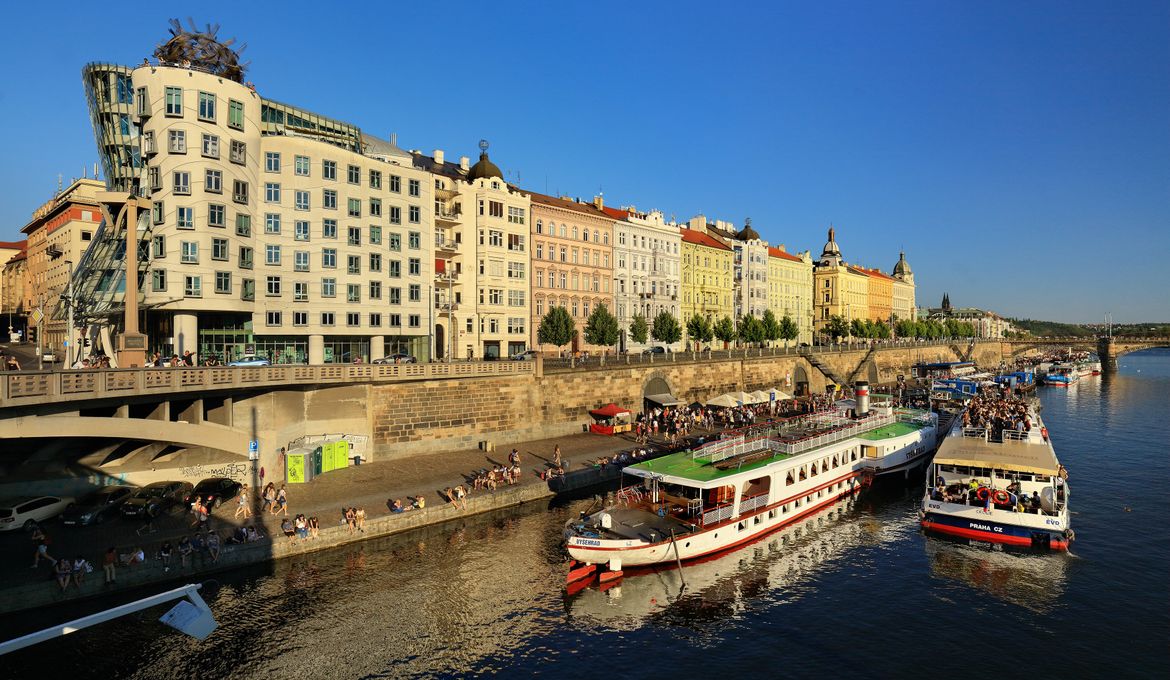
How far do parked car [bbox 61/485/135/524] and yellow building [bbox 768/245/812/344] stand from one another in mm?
105395

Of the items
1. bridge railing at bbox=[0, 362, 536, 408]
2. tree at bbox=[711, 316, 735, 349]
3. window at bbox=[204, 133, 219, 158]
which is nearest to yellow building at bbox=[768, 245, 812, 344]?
tree at bbox=[711, 316, 735, 349]

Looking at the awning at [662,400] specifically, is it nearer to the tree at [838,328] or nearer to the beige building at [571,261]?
the beige building at [571,261]

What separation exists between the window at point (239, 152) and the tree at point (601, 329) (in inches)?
1562

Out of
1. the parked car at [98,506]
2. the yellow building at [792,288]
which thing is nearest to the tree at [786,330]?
the yellow building at [792,288]

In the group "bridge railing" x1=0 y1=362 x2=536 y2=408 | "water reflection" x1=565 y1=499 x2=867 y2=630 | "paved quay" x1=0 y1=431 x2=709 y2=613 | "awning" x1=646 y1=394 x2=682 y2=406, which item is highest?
"bridge railing" x1=0 y1=362 x2=536 y2=408

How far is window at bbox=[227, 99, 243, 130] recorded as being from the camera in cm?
4738

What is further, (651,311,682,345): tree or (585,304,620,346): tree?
(651,311,682,345): tree

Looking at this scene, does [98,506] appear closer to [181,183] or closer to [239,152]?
[181,183]

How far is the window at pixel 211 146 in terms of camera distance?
4591 centimetres

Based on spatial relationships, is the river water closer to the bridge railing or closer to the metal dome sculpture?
the bridge railing

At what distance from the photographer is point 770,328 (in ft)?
339

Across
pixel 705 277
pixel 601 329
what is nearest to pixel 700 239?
pixel 705 277

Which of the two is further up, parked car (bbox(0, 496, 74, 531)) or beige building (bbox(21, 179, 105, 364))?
beige building (bbox(21, 179, 105, 364))

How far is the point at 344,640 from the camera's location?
2316cm
